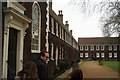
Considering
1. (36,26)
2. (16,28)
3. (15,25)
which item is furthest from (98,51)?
(15,25)

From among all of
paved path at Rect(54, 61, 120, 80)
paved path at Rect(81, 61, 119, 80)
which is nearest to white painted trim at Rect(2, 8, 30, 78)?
paved path at Rect(54, 61, 120, 80)

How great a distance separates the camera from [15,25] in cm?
1013

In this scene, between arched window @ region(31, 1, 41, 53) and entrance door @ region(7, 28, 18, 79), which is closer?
entrance door @ region(7, 28, 18, 79)

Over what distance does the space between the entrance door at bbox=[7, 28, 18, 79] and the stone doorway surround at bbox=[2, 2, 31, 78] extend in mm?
187

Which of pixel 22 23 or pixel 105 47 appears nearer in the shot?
pixel 22 23

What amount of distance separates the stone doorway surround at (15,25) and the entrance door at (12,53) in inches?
7.4

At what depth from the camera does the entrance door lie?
980cm

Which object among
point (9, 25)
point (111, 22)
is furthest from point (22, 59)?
point (111, 22)

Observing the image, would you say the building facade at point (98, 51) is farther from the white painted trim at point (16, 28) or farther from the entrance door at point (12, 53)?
the entrance door at point (12, 53)

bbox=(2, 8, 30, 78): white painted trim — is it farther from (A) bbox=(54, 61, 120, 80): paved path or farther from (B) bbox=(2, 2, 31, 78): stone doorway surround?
(A) bbox=(54, 61, 120, 80): paved path

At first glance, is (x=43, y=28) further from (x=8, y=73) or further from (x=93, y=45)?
(x=93, y=45)

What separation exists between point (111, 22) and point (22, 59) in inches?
582

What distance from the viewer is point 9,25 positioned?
9367 mm

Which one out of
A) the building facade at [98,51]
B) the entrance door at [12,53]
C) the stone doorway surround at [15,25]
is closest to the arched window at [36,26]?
the stone doorway surround at [15,25]
